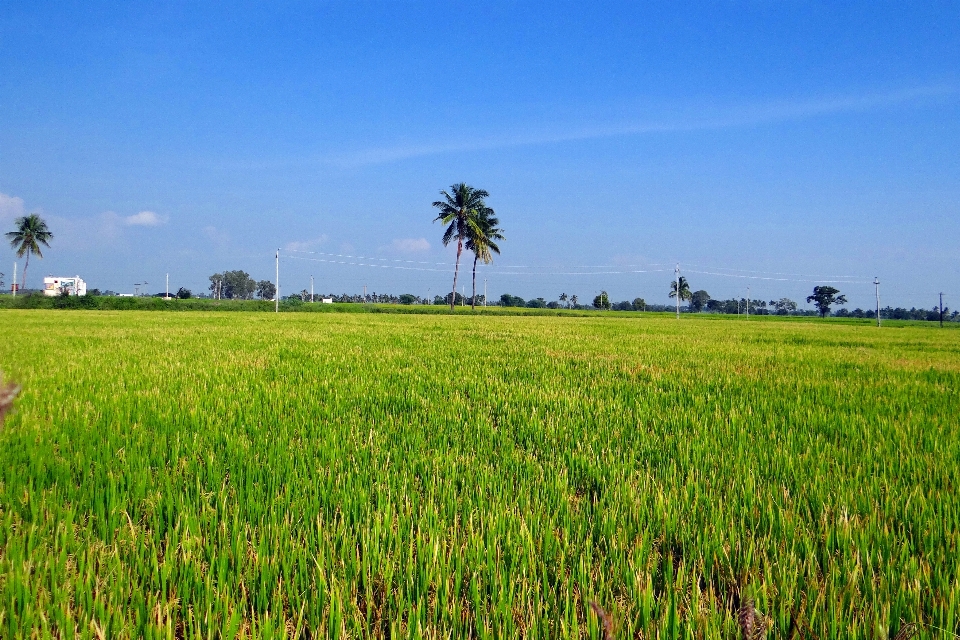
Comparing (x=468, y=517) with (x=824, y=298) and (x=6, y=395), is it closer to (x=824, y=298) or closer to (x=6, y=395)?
(x=6, y=395)

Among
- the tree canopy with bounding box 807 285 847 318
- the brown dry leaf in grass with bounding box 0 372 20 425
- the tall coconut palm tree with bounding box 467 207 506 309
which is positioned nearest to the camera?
the brown dry leaf in grass with bounding box 0 372 20 425

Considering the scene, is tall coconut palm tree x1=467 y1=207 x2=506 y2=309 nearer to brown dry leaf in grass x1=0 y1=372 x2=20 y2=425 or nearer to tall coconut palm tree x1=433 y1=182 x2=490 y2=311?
tall coconut palm tree x1=433 y1=182 x2=490 y2=311

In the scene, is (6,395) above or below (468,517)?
above

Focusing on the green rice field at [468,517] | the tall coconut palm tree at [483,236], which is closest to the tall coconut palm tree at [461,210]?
the tall coconut palm tree at [483,236]

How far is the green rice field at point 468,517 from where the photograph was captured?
5.22ft

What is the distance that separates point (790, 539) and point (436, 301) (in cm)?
12134

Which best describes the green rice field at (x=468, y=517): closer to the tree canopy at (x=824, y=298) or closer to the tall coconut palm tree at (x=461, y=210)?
the tall coconut palm tree at (x=461, y=210)

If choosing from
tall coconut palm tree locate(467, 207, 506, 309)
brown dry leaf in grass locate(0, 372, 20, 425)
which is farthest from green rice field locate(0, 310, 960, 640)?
tall coconut palm tree locate(467, 207, 506, 309)

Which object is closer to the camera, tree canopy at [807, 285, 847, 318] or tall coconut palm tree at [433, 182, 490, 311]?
tall coconut palm tree at [433, 182, 490, 311]

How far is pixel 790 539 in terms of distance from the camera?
6.98ft

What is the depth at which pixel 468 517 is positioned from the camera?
227cm

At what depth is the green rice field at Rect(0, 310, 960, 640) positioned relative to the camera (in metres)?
1.59

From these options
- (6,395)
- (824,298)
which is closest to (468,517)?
(6,395)

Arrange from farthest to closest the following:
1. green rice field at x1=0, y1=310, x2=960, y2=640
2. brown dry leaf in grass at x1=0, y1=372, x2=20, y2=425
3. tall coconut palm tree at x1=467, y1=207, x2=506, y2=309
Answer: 1. tall coconut palm tree at x1=467, y1=207, x2=506, y2=309
2. green rice field at x1=0, y1=310, x2=960, y2=640
3. brown dry leaf in grass at x1=0, y1=372, x2=20, y2=425
